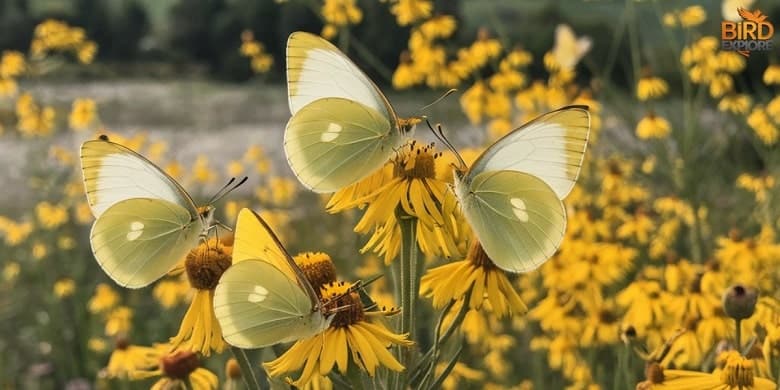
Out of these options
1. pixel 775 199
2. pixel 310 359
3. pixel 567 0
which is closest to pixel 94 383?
pixel 775 199

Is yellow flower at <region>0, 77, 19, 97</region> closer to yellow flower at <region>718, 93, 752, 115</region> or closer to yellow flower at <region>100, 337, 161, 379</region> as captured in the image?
yellow flower at <region>100, 337, 161, 379</region>

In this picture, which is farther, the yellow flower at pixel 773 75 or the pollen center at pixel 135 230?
the yellow flower at pixel 773 75

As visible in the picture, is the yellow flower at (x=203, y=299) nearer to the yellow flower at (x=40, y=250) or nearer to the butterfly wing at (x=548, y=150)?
the butterfly wing at (x=548, y=150)

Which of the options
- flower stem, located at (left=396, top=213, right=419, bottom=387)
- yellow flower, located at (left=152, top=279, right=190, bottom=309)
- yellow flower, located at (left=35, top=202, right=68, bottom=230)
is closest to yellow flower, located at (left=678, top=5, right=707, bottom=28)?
yellow flower, located at (left=152, top=279, right=190, bottom=309)

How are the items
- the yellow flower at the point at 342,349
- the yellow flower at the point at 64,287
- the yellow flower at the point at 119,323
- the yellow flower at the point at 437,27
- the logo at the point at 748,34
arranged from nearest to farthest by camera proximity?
1. the yellow flower at the point at 342,349
2. the logo at the point at 748,34
3. the yellow flower at the point at 119,323
4. the yellow flower at the point at 437,27
5. the yellow flower at the point at 64,287

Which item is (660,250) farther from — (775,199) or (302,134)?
(302,134)

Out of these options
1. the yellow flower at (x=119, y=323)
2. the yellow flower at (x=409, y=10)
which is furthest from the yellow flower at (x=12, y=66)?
the yellow flower at (x=409, y=10)
